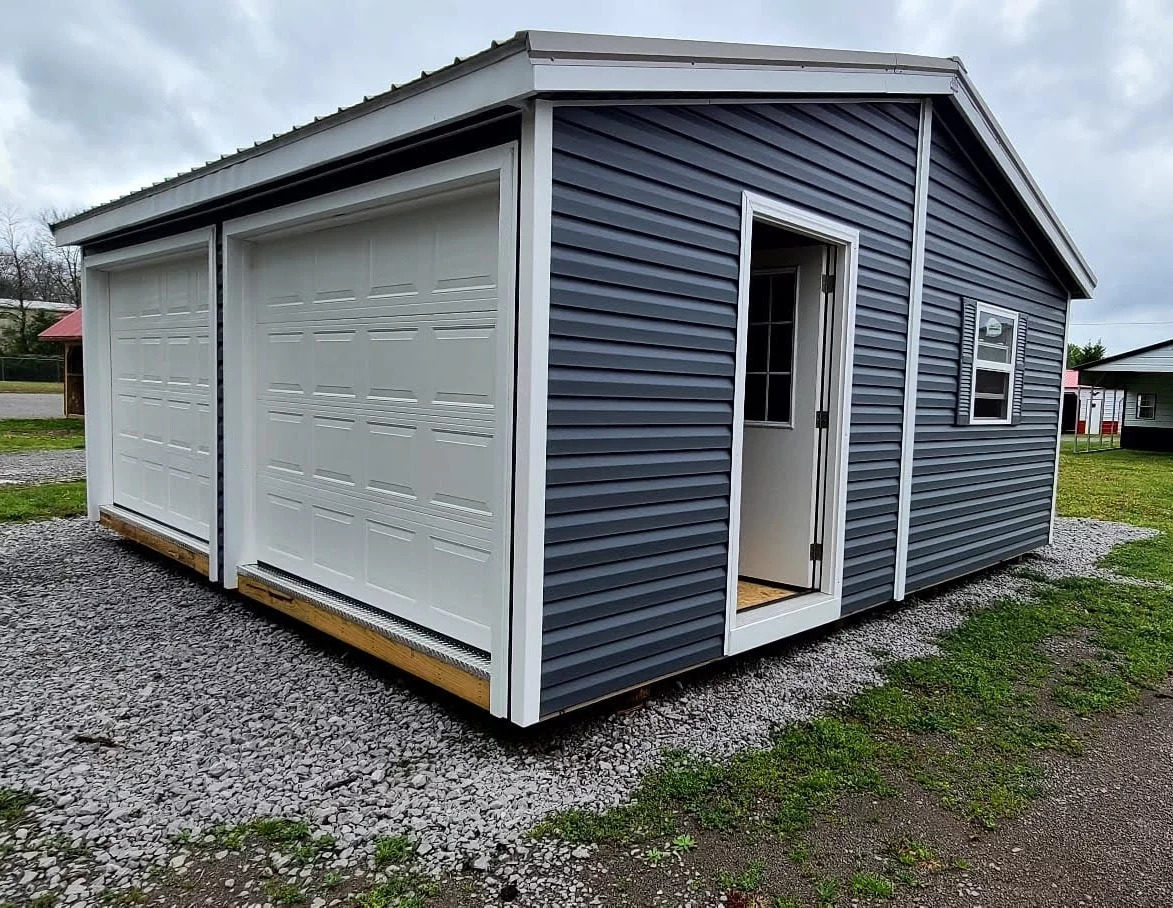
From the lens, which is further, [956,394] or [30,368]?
[30,368]

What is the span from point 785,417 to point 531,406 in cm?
231

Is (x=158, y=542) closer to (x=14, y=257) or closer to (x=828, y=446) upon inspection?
(x=828, y=446)

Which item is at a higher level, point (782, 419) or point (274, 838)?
point (782, 419)

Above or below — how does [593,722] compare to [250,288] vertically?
below

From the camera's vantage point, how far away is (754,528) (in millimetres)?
4891

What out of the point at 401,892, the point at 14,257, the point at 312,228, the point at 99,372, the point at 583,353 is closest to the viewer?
the point at 401,892

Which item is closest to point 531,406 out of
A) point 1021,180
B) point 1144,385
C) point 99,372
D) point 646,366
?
point 646,366

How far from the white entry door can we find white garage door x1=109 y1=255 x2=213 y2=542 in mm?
3350

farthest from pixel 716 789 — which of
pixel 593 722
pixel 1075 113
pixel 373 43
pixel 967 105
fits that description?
pixel 1075 113

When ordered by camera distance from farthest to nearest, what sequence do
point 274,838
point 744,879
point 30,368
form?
point 30,368
point 274,838
point 744,879

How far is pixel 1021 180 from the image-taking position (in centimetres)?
573

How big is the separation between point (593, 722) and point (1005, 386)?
4.60m

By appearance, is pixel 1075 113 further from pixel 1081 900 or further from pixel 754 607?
pixel 1081 900

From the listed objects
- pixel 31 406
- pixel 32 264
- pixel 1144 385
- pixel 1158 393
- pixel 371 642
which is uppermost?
pixel 32 264
